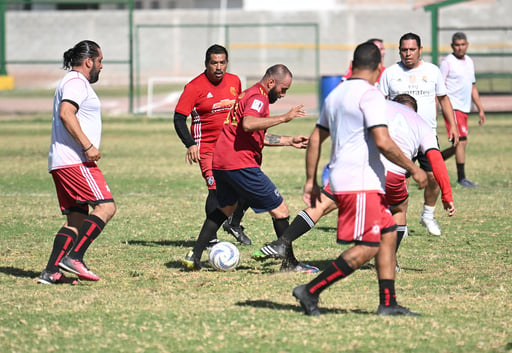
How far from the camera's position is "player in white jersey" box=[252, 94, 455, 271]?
7.45m

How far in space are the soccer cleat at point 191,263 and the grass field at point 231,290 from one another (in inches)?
5.3

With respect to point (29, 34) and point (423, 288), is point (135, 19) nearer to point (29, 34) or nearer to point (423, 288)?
point (29, 34)

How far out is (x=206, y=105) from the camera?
9.49 meters

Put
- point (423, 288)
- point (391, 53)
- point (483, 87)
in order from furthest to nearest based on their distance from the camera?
point (391, 53)
point (483, 87)
point (423, 288)

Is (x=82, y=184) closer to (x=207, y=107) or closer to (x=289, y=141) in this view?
(x=289, y=141)

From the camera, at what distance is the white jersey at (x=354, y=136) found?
6.11 meters

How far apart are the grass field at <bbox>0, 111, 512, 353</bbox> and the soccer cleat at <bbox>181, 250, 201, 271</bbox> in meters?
0.13

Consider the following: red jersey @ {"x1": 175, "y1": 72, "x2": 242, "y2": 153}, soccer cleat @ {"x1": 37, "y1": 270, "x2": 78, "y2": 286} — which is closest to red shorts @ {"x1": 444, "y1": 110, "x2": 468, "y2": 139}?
red jersey @ {"x1": 175, "y1": 72, "x2": 242, "y2": 153}

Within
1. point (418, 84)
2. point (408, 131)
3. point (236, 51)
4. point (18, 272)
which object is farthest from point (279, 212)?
point (236, 51)

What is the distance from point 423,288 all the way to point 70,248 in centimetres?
308

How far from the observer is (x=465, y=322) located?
6340mm

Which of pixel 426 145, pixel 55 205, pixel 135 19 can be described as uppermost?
pixel 135 19

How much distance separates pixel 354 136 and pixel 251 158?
204 centimetres

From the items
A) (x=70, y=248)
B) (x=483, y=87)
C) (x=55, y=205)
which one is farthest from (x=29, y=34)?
(x=70, y=248)
